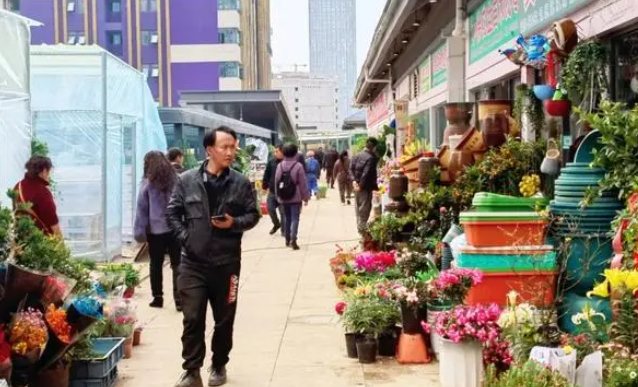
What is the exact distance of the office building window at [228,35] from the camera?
70.5 metres

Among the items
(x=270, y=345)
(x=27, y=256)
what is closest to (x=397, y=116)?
(x=270, y=345)

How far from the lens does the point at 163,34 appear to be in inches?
2899

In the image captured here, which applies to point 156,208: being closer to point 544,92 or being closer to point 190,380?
point 190,380

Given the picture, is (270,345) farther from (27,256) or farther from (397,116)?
(397,116)

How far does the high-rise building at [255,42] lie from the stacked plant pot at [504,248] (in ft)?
223

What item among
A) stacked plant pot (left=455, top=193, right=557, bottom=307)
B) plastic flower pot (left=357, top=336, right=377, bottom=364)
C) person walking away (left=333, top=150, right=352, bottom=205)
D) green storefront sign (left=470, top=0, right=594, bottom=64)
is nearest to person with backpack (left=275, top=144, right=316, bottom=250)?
green storefront sign (left=470, top=0, right=594, bottom=64)

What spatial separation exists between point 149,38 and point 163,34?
127 cm

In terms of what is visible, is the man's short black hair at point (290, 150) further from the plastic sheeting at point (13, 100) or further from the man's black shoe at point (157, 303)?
the man's black shoe at point (157, 303)

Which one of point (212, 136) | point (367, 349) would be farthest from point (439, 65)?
point (212, 136)

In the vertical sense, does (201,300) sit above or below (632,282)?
below

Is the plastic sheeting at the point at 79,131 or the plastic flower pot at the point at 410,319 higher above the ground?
the plastic sheeting at the point at 79,131

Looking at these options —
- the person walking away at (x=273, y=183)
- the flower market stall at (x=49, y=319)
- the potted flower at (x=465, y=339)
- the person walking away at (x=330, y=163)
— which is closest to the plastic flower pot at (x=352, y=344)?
the potted flower at (x=465, y=339)

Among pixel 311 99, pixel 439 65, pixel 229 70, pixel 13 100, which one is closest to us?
pixel 13 100

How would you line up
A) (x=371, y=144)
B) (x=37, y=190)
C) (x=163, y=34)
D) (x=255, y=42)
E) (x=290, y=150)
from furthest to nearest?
1. (x=255, y=42)
2. (x=163, y=34)
3. (x=371, y=144)
4. (x=290, y=150)
5. (x=37, y=190)
